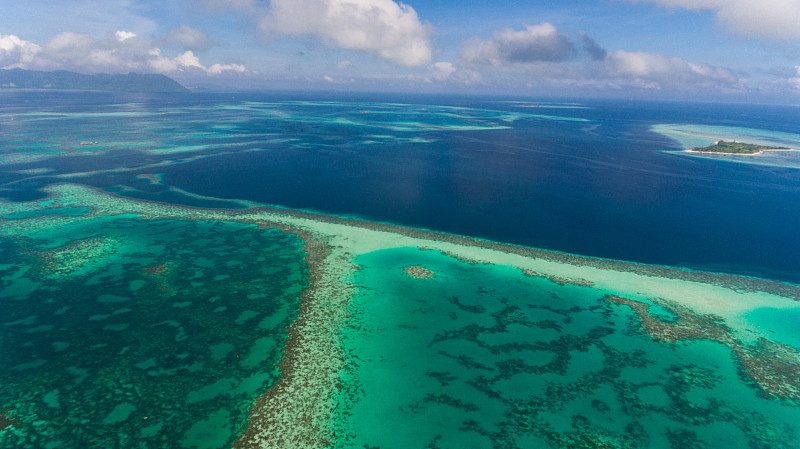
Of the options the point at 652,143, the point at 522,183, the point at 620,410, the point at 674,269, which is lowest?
the point at 620,410

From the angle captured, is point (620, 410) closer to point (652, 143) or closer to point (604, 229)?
point (604, 229)

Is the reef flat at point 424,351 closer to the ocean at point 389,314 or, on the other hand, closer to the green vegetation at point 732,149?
the ocean at point 389,314

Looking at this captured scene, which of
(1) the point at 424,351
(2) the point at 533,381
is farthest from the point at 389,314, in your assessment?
(2) the point at 533,381

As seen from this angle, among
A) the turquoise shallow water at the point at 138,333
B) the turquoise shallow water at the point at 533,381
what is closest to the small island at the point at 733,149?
the turquoise shallow water at the point at 533,381

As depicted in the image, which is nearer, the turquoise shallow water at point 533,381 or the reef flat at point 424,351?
the reef flat at point 424,351

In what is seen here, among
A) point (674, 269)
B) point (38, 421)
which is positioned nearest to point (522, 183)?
point (674, 269)

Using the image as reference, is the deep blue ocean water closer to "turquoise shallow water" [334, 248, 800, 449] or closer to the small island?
the small island

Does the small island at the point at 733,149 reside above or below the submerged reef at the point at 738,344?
above
